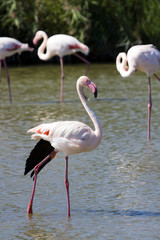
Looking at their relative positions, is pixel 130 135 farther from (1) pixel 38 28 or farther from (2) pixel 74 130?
(1) pixel 38 28

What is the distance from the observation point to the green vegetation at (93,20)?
18.2 metres

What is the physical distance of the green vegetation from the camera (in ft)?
59.7

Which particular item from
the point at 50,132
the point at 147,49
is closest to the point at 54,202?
the point at 50,132

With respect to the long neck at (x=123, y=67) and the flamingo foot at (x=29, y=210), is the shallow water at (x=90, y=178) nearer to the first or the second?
the flamingo foot at (x=29, y=210)

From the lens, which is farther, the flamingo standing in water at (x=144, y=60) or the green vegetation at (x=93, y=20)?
the green vegetation at (x=93, y=20)

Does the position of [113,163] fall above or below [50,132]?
below

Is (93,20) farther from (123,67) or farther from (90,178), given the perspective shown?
(90,178)

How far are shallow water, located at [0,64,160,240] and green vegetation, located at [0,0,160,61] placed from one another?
23.1ft

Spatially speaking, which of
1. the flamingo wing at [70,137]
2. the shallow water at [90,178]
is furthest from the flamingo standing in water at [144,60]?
the flamingo wing at [70,137]

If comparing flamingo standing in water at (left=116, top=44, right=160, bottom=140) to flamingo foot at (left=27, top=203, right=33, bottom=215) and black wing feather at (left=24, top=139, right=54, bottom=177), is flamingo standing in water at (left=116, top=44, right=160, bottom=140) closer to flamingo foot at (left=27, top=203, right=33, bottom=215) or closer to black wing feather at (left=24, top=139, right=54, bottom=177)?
black wing feather at (left=24, top=139, right=54, bottom=177)

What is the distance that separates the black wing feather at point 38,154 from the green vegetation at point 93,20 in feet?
42.3

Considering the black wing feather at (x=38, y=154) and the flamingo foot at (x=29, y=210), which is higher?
the black wing feather at (x=38, y=154)

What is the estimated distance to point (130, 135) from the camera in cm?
820

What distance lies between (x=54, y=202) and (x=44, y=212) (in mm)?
262
